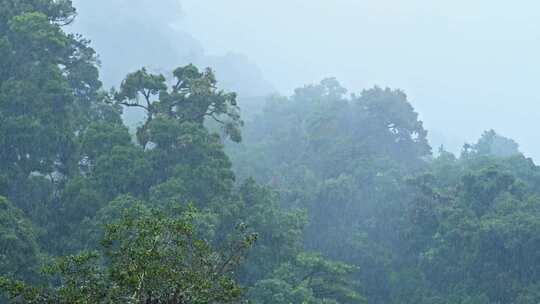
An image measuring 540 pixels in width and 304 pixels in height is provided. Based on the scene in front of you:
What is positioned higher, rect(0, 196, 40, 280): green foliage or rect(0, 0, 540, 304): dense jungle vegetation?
rect(0, 0, 540, 304): dense jungle vegetation

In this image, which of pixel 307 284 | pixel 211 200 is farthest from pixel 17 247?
pixel 307 284

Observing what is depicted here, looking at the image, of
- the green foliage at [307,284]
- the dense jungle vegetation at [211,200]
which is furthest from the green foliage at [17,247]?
the green foliage at [307,284]

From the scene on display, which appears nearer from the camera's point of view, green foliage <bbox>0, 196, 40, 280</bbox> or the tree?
the tree

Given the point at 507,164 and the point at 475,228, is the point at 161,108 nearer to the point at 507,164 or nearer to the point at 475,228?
the point at 475,228

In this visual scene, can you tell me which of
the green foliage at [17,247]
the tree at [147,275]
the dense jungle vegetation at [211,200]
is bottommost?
the tree at [147,275]

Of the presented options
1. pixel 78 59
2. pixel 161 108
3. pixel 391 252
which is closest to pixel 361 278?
pixel 391 252

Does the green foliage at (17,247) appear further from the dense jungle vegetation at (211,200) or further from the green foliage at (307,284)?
the green foliage at (307,284)

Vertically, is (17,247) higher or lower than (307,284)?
lower

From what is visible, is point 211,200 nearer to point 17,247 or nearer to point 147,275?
point 17,247

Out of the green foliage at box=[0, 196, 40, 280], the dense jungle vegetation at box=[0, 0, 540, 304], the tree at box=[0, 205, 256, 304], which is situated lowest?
the tree at box=[0, 205, 256, 304]

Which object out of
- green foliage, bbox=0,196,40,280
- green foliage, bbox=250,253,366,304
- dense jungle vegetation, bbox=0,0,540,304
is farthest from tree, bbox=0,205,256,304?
green foliage, bbox=250,253,366,304

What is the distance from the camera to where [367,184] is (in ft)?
117

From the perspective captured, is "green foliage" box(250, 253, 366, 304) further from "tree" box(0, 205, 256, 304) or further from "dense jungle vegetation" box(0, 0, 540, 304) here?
"tree" box(0, 205, 256, 304)

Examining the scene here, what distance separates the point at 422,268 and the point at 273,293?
9.45 m
